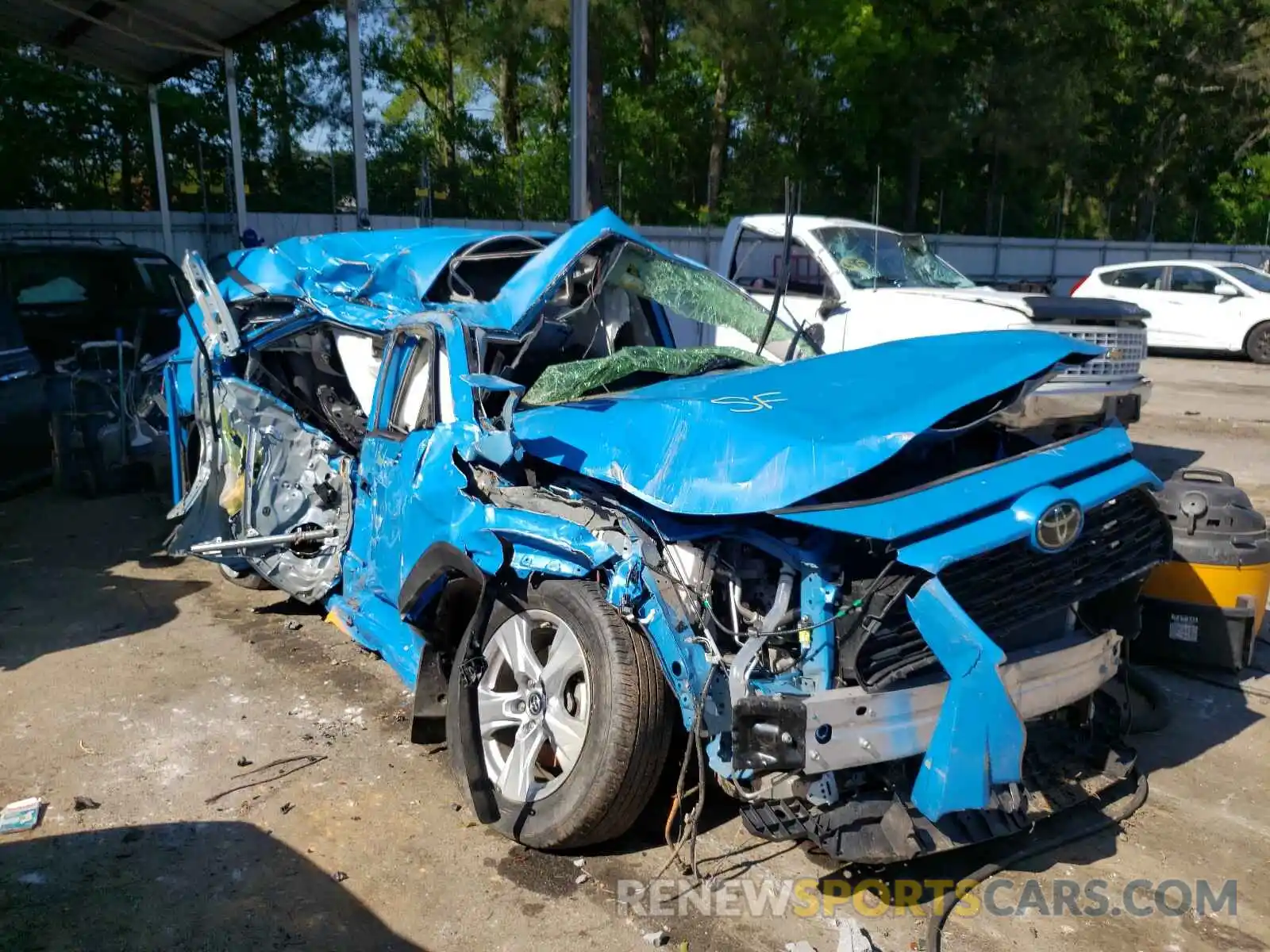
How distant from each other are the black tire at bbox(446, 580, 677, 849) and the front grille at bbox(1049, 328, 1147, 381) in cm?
647

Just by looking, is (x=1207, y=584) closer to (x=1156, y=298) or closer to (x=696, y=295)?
(x=696, y=295)

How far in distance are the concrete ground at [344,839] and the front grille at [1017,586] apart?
2.61 feet

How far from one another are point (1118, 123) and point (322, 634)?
1520 inches

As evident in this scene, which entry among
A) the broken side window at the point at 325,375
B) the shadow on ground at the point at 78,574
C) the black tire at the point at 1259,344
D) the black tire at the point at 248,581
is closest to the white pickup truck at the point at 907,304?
the broken side window at the point at 325,375

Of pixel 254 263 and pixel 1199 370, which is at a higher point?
pixel 254 263

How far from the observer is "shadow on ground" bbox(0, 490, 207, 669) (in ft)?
18.1

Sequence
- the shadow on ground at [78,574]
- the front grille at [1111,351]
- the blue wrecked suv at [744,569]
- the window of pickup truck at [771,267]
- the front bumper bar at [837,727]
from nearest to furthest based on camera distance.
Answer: the front bumper bar at [837,727] < the blue wrecked suv at [744,569] < the shadow on ground at [78,574] < the front grille at [1111,351] < the window of pickup truck at [771,267]

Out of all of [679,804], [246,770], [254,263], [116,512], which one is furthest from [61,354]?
[679,804]

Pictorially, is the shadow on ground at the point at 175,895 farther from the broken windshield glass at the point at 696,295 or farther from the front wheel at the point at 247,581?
the broken windshield glass at the point at 696,295

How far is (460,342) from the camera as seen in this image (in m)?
4.15

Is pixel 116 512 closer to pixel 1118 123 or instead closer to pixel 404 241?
pixel 404 241

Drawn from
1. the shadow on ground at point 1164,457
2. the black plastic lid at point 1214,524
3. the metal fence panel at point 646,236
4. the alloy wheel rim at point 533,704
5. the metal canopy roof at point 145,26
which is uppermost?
the metal canopy roof at point 145,26

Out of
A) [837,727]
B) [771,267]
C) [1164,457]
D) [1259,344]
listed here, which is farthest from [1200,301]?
[837,727]

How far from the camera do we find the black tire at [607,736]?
310 centimetres
